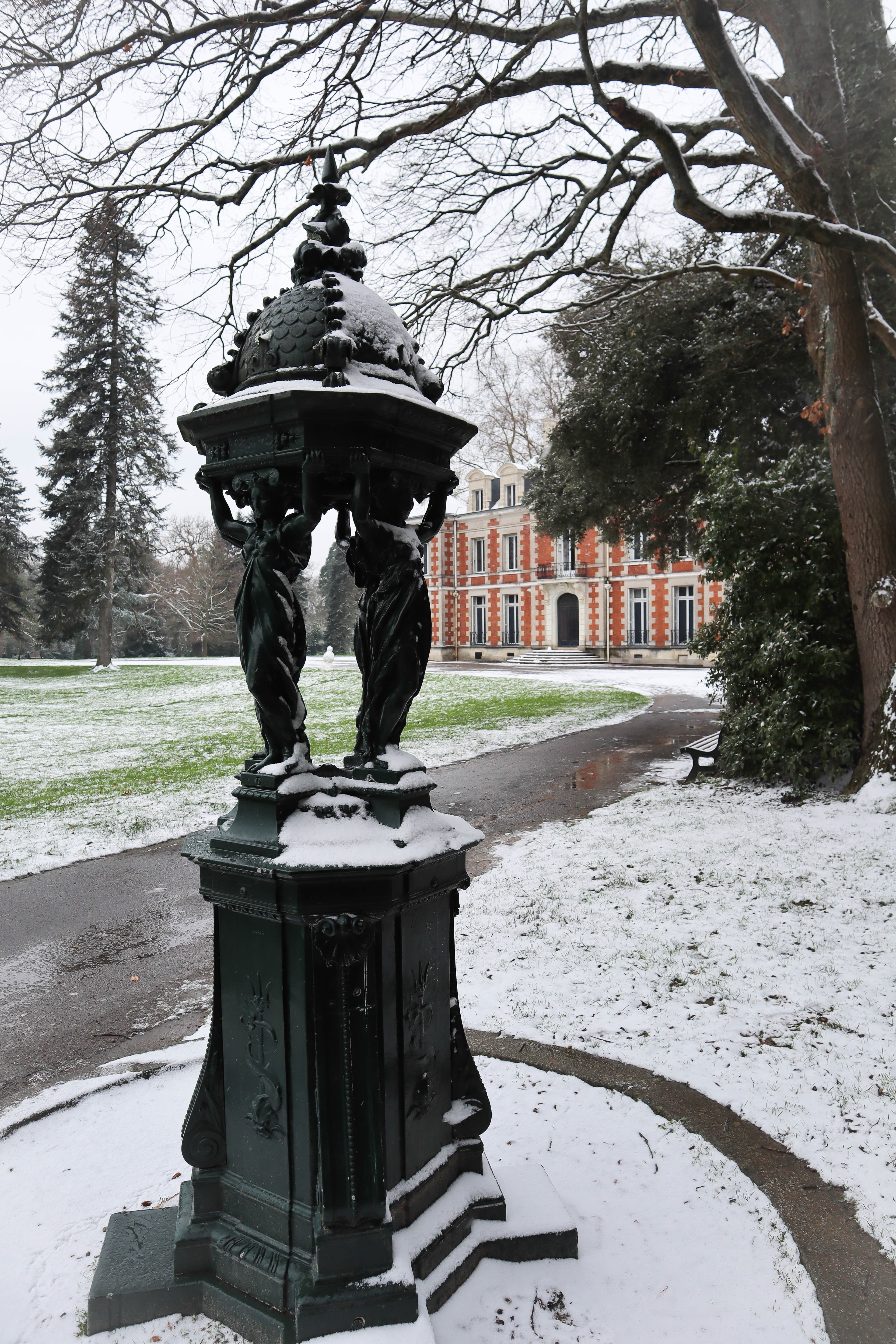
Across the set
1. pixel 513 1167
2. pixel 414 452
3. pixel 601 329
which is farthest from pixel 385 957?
pixel 601 329

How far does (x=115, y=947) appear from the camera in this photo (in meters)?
5.14

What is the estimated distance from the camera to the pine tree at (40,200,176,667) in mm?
32750

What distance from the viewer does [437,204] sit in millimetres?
9258

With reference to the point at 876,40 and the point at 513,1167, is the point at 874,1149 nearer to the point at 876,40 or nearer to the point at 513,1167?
the point at 513,1167

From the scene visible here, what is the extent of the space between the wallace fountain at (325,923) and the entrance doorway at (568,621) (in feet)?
142

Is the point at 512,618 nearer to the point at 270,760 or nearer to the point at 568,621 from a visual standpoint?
the point at 568,621

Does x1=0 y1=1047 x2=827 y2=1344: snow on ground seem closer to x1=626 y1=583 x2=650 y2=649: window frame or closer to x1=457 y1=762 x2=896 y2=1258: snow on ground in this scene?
x1=457 y1=762 x2=896 y2=1258: snow on ground

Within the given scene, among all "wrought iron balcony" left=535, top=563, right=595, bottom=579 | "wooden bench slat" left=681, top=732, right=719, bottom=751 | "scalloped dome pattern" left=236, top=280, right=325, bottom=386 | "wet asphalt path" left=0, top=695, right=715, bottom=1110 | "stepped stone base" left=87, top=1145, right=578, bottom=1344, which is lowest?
"wet asphalt path" left=0, top=695, right=715, bottom=1110

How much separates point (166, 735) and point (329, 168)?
14304mm

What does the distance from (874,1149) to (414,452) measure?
2.98 m

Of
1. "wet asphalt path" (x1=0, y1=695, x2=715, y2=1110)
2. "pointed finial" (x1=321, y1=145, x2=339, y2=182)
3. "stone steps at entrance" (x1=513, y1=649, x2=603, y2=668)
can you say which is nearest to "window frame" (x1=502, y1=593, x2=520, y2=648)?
"stone steps at entrance" (x1=513, y1=649, x2=603, y2=668)

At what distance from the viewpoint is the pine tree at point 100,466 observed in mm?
32750

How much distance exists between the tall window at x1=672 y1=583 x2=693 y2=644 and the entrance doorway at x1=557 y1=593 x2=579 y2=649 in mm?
6489

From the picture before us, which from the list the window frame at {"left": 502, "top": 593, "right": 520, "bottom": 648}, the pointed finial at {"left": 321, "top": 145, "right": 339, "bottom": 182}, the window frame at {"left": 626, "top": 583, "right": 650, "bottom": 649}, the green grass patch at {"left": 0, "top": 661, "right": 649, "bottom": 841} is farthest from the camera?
the window frame at {"left": 502, "top": 593, "right": 520, "bottom": 648}
